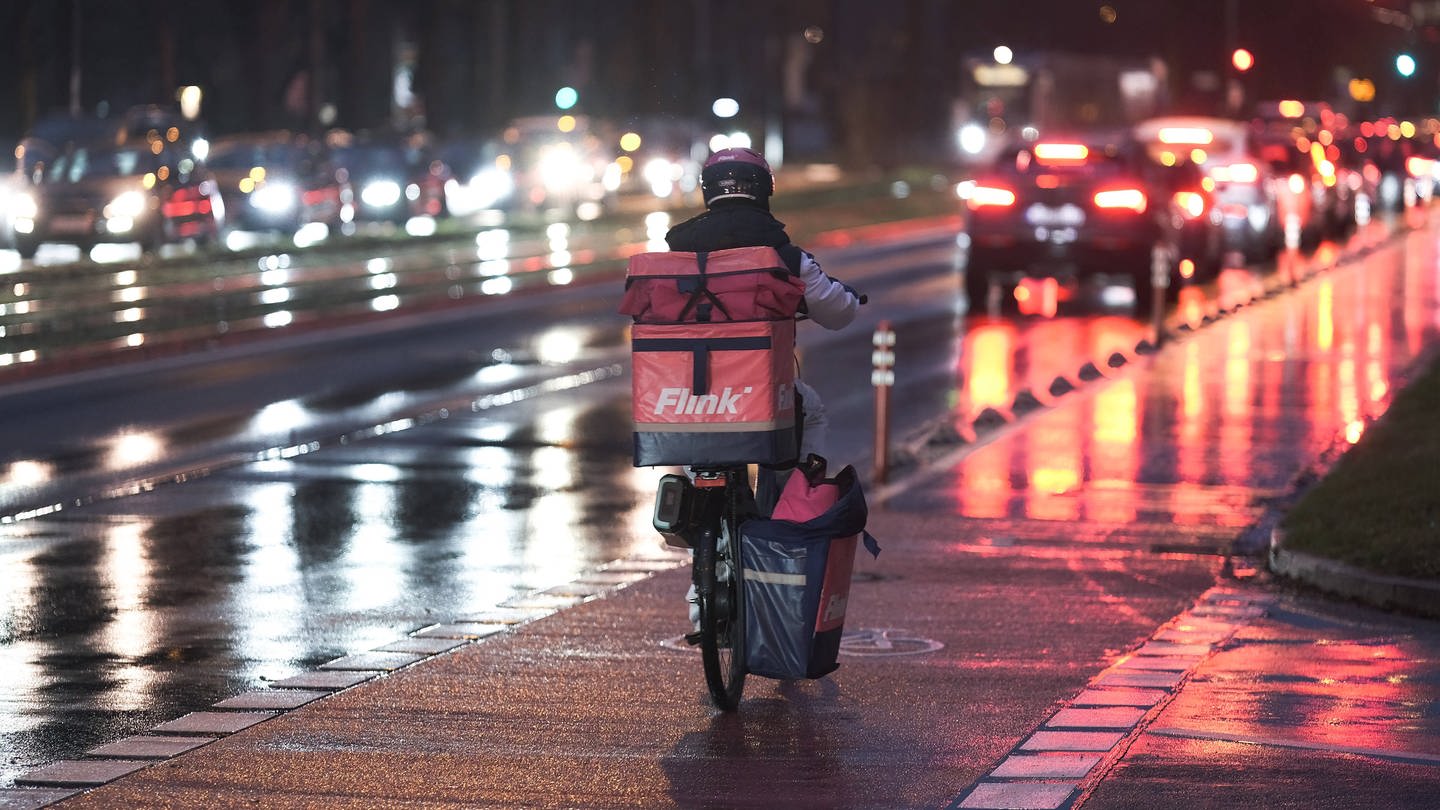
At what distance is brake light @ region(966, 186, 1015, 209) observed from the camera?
27.3 meters

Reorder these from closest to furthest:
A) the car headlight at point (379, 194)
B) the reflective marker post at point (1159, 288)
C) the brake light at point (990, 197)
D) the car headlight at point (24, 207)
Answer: the reflective marker post at point (1159, 288) < the brake light at point (990, 197) < the car headlight at point (24, 207) < the car headlight at point (379, 194)

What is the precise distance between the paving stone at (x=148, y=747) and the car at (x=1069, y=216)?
20452 mm

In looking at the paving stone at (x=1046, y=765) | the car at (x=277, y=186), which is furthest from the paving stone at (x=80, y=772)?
the car at (x=277, y=186)

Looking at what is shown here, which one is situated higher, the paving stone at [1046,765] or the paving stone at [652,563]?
the paving stone at [652,563]

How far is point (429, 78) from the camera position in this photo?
60.9m

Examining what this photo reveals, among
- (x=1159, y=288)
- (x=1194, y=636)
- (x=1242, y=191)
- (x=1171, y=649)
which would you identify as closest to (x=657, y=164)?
(x=1242, y=191)

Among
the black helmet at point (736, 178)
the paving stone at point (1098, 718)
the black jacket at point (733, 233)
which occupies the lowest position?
the paving stone at point (1098, 718)

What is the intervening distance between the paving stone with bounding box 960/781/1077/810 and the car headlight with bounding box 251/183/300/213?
34362mm

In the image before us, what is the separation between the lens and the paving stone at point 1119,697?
7992 mm

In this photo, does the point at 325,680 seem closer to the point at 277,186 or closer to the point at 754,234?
the point at 754,234

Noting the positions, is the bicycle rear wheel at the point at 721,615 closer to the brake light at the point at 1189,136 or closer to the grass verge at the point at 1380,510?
the grass verge at the point at 1380,510

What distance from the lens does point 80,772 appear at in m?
6.95

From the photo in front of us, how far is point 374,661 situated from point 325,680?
15.1 inches

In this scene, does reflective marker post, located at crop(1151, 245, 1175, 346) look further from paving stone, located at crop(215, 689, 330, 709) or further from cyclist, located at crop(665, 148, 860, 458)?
paving stone, located at crop(215, 689, 330, 709)
